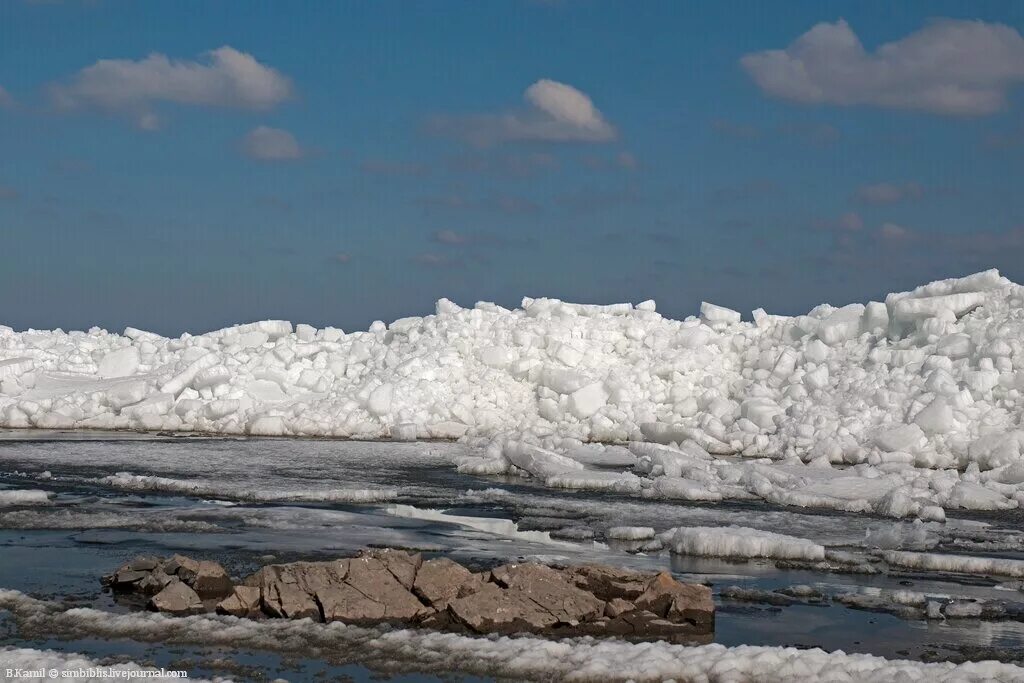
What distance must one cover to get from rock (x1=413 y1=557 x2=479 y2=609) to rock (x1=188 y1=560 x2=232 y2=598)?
1443mm

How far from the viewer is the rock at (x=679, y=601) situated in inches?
321

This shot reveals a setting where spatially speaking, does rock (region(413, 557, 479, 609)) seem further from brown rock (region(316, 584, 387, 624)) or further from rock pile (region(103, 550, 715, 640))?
brown rock (region(316, 584, 387, 624))

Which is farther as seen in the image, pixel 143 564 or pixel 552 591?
pixel 143 564

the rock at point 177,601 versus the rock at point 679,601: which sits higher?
the rock at point 679,601

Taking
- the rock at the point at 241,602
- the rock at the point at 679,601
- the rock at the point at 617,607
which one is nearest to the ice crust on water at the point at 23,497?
the rock at the point at 241,602

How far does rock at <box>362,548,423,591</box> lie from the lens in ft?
27.8

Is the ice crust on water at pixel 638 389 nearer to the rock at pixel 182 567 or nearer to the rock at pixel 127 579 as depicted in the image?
the rock at pixel 182 567

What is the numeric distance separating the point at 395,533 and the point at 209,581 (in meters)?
3.15

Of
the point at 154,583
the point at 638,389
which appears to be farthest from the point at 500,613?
the point at 638,389

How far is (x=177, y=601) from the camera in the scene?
26.9 feet

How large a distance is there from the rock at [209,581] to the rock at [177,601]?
236mm

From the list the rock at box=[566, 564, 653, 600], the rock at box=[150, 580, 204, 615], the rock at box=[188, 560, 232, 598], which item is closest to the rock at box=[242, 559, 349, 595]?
the rock at box=[188, 560, 232, 598]

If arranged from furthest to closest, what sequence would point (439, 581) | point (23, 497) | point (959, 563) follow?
point (23, 497) → point (959, 563) → point (439, 581)

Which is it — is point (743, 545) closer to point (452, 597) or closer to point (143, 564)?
point (452, 597)
